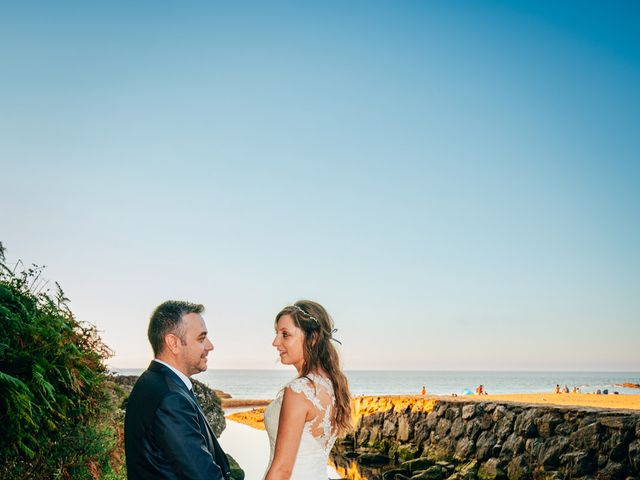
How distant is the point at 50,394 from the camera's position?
18.0 ft

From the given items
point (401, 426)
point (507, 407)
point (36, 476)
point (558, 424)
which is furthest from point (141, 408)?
point (401, 426)

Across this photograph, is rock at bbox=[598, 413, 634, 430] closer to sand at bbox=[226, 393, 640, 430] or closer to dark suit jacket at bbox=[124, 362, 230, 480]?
sand at bbox=[226, 393, 640, 430]

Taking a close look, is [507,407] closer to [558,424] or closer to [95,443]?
[558,424]

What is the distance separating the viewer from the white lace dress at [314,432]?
401 centimetres

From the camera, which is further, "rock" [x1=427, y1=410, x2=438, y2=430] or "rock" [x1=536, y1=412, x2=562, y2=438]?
"rock" [x1=427, y1=410, x2=438, y2=430]

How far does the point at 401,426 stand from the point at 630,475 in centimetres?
1111

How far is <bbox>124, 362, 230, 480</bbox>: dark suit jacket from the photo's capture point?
2.94m

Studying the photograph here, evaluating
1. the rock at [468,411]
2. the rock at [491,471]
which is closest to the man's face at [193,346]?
the rock at [491,471]

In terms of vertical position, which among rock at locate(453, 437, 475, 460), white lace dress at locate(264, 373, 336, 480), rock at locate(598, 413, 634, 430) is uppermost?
white lace dress at locate(264, 373, 336, 480)

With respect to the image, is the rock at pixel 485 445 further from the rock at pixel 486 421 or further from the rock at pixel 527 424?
the rock at pixel 527 424

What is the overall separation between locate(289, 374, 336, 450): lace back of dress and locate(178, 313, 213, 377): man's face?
75cm

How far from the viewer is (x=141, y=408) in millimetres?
3086

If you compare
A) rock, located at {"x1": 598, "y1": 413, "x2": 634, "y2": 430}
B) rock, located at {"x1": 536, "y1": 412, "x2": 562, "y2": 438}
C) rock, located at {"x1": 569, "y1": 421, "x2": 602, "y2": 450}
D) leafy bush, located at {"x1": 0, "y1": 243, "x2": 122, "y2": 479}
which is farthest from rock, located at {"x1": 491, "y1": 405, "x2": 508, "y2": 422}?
leafy bush, located at {"x1": 0, "y1": 243, "x2": 122, "y2": 479}

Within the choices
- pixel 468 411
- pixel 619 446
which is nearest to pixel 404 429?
pixel 468 411
